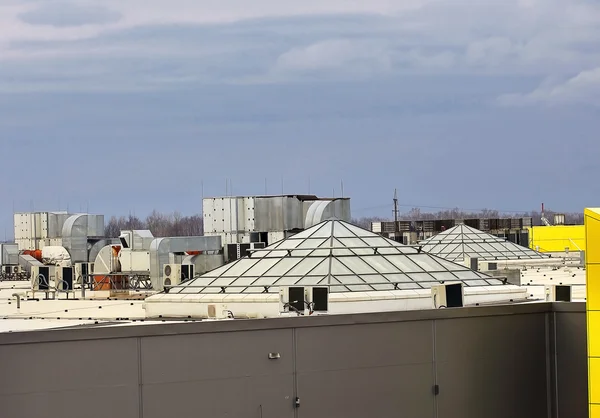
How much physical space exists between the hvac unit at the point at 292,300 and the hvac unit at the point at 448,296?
387 centimetres

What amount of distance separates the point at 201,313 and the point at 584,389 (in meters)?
13.0

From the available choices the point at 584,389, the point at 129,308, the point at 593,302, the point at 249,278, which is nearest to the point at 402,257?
the point at 249,278

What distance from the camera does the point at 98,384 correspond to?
20078 mm

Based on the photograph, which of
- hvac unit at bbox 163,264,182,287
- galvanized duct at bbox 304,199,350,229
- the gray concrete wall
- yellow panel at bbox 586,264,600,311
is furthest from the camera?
galvanized duct at bbox 304,199,350,229

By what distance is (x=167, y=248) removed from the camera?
53.4 m

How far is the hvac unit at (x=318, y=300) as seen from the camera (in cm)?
2583

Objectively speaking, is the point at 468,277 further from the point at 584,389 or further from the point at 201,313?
the point at 584,389

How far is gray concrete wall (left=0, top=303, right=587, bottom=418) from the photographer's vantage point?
19828mm

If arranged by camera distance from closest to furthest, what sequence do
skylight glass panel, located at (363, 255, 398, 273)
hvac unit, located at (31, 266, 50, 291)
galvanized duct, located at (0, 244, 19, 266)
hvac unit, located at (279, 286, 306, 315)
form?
hvac unit, located at (279, 286, 306, 315) < skylight glass panel, located at (363, 255, 398, 273) < hvac unit, located at (31, 266, 50, 291) < galvanized duct, located at (0, 244, 19, 266)

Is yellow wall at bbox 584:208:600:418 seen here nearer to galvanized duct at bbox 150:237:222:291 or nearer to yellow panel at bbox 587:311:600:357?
yellow panel at bbox 587:311:600:357

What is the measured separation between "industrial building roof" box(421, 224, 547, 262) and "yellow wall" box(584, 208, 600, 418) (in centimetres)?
4802

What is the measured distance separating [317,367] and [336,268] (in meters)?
12.3

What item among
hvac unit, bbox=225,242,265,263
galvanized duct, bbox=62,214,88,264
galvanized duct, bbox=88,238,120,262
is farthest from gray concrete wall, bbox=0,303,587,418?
galvanized duct, bbox=62,214,88,264

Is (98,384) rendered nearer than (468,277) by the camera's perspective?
Yes
